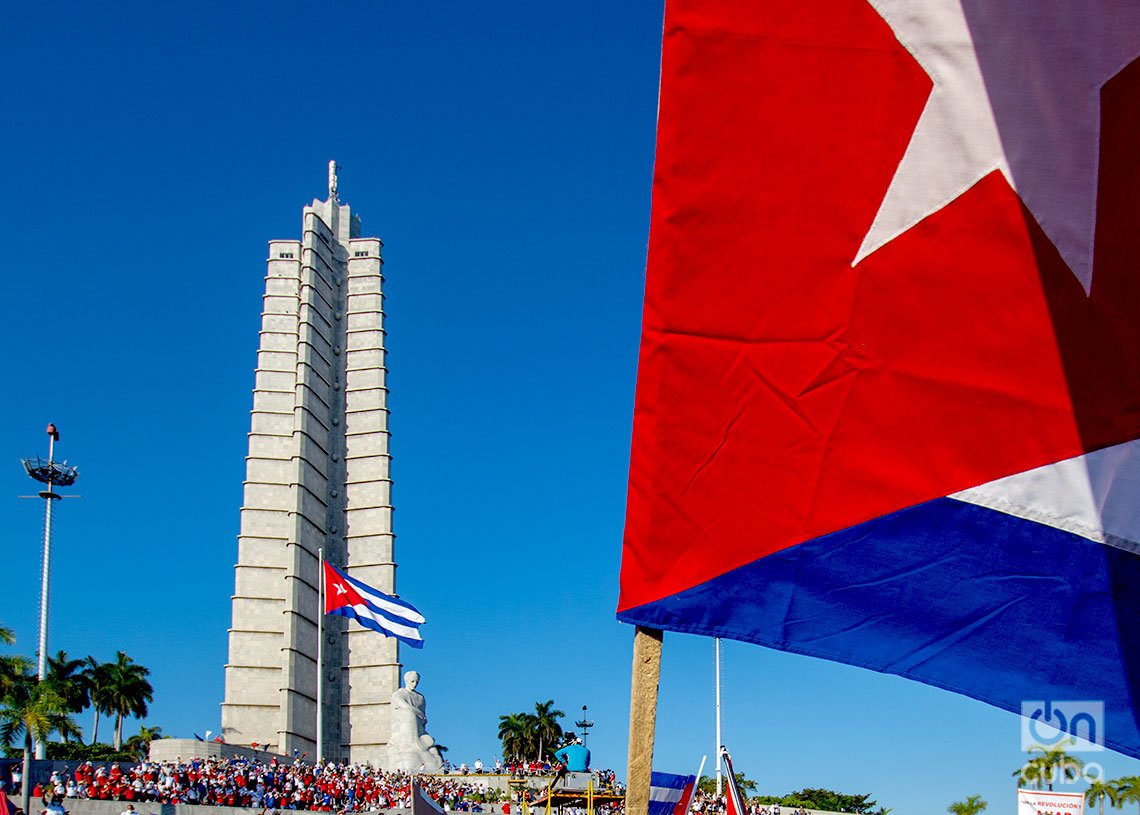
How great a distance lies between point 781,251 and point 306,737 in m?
47.0

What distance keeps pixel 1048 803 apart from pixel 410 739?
38.5 meters

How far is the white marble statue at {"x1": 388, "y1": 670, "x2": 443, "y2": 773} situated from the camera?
140 ft

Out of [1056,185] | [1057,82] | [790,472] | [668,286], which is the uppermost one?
[1057,82]

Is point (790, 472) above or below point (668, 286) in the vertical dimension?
below

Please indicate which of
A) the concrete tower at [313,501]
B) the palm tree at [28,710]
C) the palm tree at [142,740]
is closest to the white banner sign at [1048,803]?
the palm tree at [28,710]

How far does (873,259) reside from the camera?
447 centimetres

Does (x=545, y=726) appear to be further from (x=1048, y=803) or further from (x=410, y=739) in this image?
(x=1048, y=803)

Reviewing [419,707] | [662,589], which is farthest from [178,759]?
[662,589]

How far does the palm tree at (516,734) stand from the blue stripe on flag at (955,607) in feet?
224

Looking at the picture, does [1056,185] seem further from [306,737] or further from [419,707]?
[306,737]

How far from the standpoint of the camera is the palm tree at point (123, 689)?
62656 mm

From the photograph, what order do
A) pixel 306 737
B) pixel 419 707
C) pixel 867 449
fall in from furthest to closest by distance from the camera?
pixel 306 737
pixel 419 707
pixel 867 449

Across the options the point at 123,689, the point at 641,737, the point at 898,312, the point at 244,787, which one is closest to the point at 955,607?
the point at 898,312

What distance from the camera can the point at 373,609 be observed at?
3491 cm
